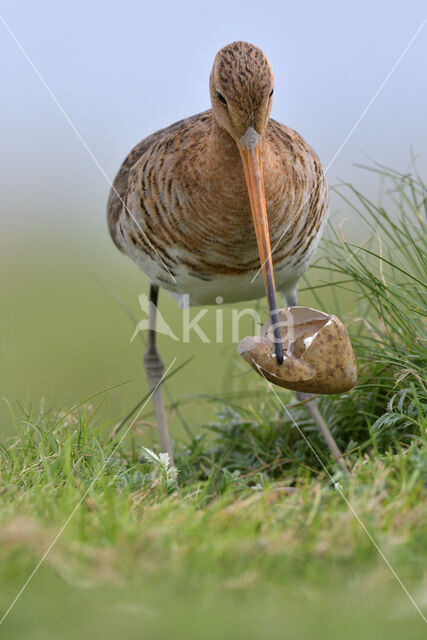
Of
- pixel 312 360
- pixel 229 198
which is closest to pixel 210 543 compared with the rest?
pixel 312 360

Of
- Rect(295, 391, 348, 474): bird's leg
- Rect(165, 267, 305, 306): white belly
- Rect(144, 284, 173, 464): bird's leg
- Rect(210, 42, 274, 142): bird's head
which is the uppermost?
Rect(210, 42, 274, 142): bird's head

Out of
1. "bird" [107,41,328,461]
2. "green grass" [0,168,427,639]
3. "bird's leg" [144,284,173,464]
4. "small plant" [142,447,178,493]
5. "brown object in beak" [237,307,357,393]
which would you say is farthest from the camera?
"bird's leg" [144,284,173,464]

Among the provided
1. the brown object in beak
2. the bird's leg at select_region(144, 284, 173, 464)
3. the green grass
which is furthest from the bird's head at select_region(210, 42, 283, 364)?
the bird's leg at select_region(144, 284, 173, 464)

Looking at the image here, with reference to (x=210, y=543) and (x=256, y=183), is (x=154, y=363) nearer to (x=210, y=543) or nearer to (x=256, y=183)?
(x=256, y=183)

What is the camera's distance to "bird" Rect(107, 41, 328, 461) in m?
3.03

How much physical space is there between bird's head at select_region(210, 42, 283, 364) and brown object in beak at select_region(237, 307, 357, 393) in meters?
0.30

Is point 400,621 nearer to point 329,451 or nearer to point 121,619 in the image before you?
point 121,619

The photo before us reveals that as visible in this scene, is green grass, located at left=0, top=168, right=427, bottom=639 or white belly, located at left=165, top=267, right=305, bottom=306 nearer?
green grass, located at left=0, top=168, right=427, bottom=639

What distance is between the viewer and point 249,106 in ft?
9.84

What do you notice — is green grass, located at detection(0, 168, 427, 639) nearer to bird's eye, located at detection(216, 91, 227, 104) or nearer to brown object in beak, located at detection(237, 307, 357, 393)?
brown object in beak, located at detection(237, 307, 357, 393)

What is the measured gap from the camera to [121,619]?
6.06 ft

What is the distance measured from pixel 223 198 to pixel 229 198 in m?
0.03

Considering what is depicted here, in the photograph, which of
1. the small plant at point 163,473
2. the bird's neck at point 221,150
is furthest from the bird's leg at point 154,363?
the bird's neck at point 221,150

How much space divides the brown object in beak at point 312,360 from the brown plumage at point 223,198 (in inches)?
25.6
